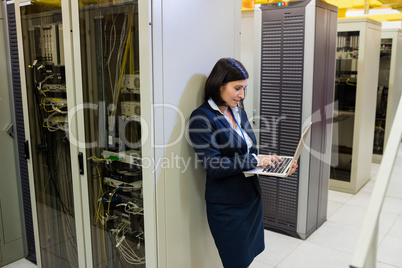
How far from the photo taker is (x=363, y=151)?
4.39m

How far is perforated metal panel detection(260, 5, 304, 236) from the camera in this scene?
301cm

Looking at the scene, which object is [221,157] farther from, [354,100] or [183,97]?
[354,100]

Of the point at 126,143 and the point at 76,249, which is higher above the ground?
the point at 126,143

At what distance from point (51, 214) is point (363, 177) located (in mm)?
3698

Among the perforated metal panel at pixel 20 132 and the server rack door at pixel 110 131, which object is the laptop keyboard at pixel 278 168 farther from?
the perforated metal panel at pixel 20 132

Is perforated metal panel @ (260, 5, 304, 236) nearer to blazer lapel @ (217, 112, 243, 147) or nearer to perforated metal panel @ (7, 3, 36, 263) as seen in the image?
blazer lapel @ (217, 112, 243, 147)

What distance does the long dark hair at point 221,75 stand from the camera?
1.95 metres

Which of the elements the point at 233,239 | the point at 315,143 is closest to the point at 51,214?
the point at 233,239

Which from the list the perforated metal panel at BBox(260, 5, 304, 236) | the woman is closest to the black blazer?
the woman

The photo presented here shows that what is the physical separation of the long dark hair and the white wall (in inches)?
3.5

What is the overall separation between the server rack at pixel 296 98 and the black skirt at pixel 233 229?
121 centimetres

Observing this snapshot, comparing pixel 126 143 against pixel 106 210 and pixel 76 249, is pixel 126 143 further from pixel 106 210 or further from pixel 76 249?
pixel 76 249

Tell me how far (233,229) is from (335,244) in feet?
5.16

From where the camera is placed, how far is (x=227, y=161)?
1.89 meters
